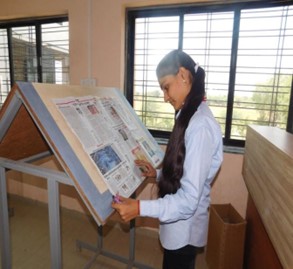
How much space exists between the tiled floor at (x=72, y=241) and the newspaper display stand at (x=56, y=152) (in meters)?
0.78

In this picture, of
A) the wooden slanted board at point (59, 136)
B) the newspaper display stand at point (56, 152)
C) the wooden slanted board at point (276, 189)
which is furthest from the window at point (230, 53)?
the wooden slanted board at point (59, 136)

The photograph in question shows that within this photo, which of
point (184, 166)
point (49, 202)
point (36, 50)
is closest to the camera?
point (184, 166)

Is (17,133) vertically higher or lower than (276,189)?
higher

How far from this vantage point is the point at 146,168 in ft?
4.34

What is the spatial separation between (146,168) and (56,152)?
1.75 feet

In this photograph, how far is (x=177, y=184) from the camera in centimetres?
103

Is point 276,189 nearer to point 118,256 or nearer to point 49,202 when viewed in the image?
point 49,202

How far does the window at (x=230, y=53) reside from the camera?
1.89 meters

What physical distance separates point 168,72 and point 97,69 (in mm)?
1442

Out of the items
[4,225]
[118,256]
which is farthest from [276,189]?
[118,256]

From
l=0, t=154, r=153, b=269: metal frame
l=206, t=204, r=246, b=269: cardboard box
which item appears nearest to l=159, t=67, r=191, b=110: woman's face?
l=0, t=154, r=153, b=269: metal frame

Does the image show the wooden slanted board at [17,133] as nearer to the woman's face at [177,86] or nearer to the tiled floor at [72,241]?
the woman's face at [177,86]

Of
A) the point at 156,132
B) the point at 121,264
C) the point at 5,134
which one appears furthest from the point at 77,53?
the point at 121,264

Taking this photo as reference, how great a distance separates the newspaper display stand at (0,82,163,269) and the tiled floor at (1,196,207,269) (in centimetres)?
78
